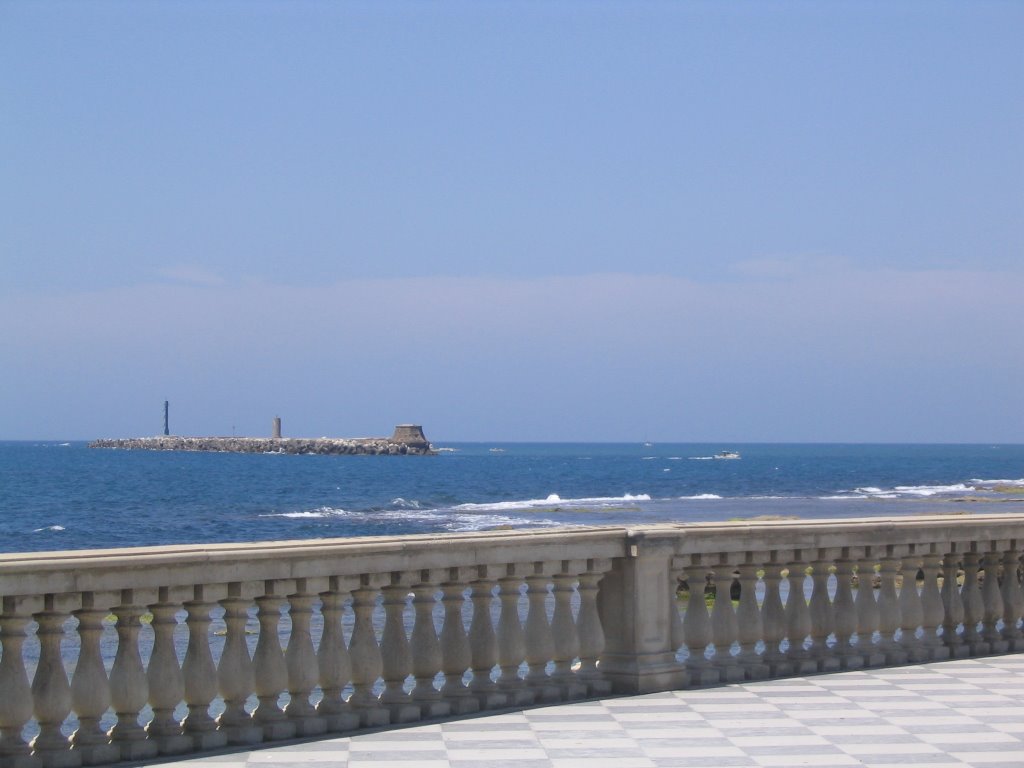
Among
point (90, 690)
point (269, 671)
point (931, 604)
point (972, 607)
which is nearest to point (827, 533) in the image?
point (931, 604)

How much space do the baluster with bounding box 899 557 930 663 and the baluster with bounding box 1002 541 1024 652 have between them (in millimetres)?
974

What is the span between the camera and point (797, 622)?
9.38 metres

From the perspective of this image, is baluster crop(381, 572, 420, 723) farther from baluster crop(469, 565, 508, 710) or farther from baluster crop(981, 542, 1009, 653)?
baluster crop(981, 542, 1009, 653)

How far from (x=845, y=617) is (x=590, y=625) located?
2.20 meters

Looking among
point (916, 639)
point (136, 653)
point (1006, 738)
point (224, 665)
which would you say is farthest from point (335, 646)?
point (916, 639)

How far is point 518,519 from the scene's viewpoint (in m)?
59.1

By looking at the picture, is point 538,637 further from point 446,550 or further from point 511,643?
point 446,550

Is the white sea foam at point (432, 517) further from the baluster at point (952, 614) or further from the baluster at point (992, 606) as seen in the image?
the baluster at point (952, 614)

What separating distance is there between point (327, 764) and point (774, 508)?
213ft

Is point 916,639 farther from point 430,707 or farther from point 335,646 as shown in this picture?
point 335,646

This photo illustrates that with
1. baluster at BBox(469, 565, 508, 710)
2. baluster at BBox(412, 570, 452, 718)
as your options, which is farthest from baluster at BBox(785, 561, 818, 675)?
baluster at BBox(412, 570, 452, 718)

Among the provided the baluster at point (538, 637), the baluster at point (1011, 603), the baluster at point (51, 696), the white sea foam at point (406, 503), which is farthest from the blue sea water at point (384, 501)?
the baluster at point (51, 696)

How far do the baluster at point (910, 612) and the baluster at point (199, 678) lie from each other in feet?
17.4

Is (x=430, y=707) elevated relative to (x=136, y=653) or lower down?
lower down
